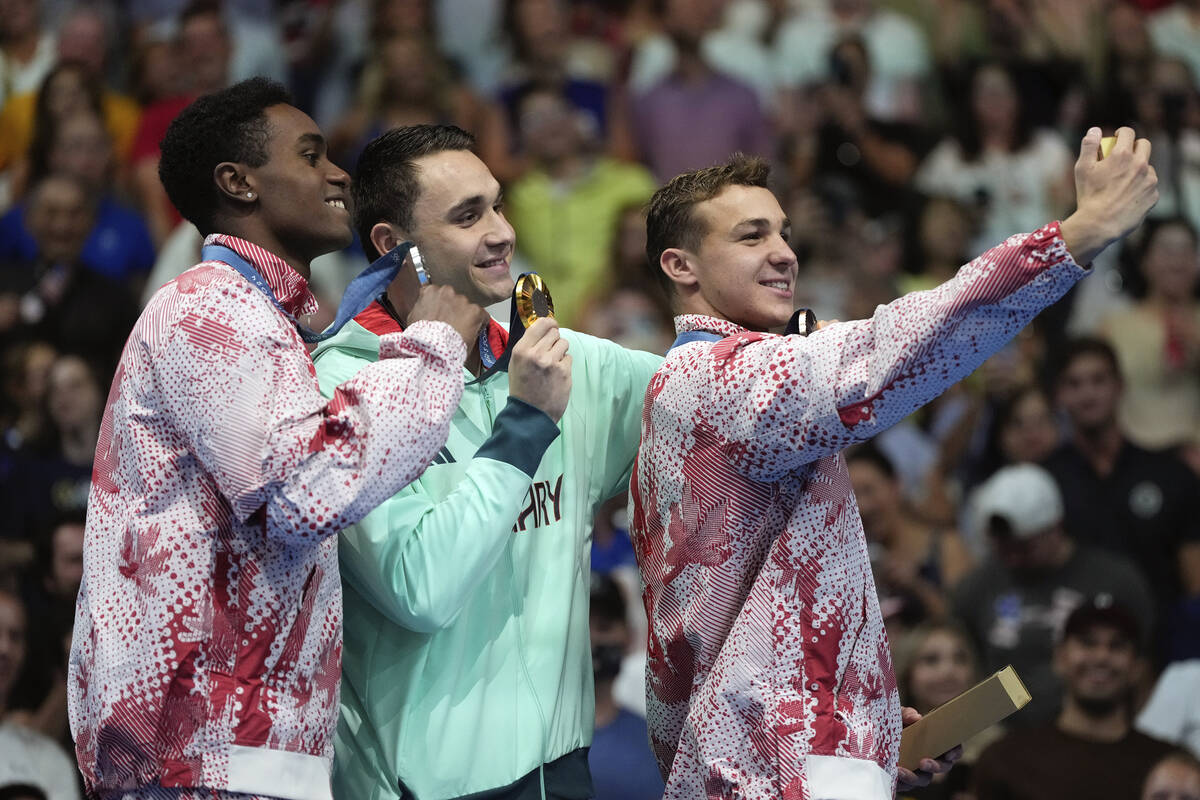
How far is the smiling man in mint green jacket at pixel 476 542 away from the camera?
10.7ft

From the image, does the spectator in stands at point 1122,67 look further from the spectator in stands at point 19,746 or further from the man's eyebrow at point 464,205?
the man's eyebrow at point 464,205

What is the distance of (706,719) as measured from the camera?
3285 mm

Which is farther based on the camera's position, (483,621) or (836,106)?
(836,106)

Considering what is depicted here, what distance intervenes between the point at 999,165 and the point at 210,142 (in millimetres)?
6037

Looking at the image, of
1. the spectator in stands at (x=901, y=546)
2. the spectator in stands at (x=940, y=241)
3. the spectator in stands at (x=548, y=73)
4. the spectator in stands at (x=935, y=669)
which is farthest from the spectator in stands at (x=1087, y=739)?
the spectator in stands at (x=548, y=73)

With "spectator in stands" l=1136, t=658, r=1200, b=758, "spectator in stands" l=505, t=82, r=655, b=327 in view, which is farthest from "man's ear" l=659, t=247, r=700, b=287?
"spectator in stands" l=505, t=82, r=655, b=327

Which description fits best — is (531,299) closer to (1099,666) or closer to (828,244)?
(1099,666)

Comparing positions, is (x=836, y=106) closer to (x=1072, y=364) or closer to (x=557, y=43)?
(x=557, y=43)

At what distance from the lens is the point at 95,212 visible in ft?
26.4

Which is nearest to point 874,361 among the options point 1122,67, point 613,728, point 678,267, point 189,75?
point 678,267

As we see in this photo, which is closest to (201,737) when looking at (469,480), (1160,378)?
(469,480)

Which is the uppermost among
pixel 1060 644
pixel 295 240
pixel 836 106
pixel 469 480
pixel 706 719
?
pixel 836 106

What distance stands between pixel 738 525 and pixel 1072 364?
4531 mm

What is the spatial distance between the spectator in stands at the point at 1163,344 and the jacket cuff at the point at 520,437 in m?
4.98
